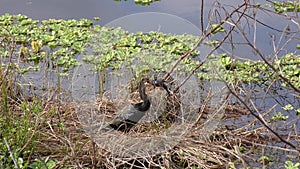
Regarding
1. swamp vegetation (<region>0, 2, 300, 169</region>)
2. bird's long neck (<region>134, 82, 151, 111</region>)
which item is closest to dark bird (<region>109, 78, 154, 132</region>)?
bird's long neck (<region>134, 82, 151, 111</region>)

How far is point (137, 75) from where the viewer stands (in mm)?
2385

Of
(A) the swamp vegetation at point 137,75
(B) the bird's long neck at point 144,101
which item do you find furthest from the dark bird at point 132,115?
(A) the swamp vegetation at point 137,75

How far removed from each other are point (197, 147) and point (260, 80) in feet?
3.68

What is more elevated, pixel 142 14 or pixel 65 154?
pixel 142 14

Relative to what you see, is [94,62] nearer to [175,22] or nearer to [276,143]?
[175,22]

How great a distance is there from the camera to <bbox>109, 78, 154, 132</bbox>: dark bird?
2111 millimetres

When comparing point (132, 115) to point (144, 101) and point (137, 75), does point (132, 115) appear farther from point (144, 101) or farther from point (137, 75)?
point (137, 75)

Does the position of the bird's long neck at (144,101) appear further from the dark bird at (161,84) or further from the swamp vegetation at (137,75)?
the swamp vegetation at (137,75)

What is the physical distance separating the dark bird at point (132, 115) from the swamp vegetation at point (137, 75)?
169 mm

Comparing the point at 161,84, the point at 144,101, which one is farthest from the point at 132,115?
the point at 161,84

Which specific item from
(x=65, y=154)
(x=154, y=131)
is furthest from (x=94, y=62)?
(x=65, y=154)

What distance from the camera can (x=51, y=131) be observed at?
2064mm

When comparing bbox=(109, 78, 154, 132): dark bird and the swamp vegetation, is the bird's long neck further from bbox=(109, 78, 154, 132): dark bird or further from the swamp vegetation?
the swamp vegetation

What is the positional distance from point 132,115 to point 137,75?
307 millimetres
